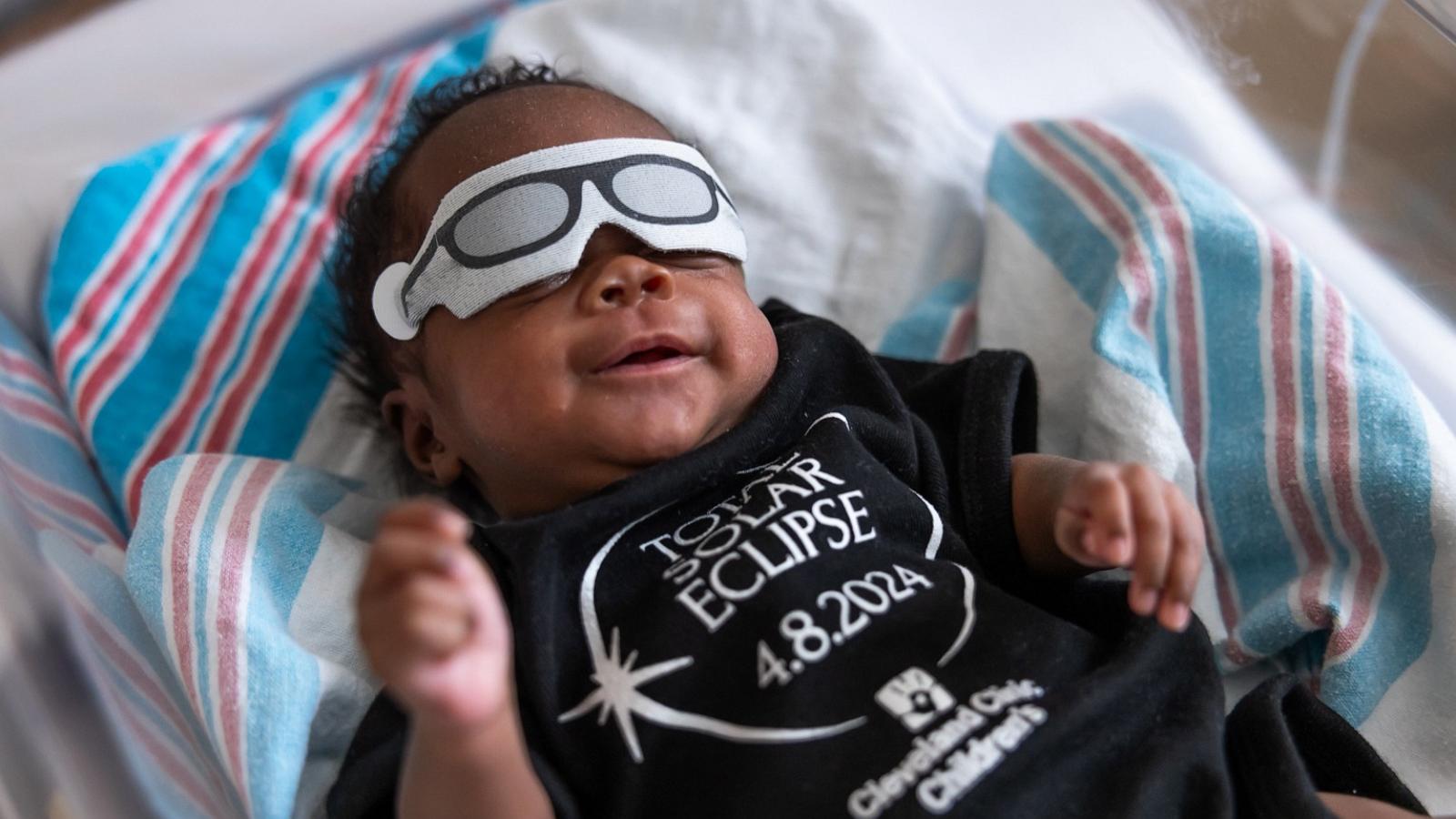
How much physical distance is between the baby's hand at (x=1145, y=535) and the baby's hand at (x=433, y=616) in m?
0.39

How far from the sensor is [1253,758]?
900 millimetres

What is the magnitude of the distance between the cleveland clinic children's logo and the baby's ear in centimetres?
43

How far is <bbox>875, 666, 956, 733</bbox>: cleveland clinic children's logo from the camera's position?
0.86 metres

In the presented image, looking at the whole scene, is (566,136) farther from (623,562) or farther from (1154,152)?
(1154,152)

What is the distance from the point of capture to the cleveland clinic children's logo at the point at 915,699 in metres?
0.86

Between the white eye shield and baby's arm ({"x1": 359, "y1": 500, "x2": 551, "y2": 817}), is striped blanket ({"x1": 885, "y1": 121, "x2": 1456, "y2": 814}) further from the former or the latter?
baby's arm ({"x1": 359, "y1": 500, "x2": 551, "y2": 817})

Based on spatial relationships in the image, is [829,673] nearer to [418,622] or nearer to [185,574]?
[418,622]

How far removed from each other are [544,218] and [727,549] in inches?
11.4

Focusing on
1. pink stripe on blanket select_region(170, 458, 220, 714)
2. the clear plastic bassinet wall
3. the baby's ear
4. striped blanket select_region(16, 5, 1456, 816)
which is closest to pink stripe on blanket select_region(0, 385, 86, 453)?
striped blanket select_region(16, 5, 1456, 816)

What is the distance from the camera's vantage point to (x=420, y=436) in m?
1.14

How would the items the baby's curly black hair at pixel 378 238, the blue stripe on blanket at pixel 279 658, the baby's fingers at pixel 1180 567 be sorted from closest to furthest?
the baby's fingers at pixel 1180 567 < the blue stripe on blanket at pixel 279 658 < the baby's curly black hair at pixel 378 238

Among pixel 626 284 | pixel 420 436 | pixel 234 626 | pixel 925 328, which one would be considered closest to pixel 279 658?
pixel 234 626

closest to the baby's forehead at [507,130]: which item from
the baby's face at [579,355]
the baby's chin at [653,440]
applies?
the baby's face at [579,355]

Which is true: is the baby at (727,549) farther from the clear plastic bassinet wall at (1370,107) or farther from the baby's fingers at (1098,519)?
the clear plastic bassinet wall at (1370,107)
